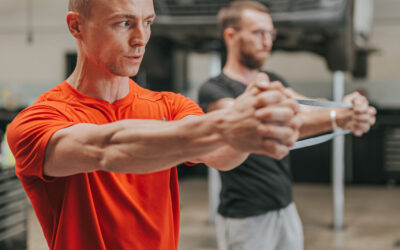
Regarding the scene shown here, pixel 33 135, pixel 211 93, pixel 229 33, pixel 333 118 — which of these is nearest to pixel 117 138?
pixel 33 135

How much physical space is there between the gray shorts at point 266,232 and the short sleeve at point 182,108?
0.99m

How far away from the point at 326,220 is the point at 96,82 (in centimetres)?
415

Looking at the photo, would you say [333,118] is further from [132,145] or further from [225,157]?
[132,145]

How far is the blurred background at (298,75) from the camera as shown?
3.11m

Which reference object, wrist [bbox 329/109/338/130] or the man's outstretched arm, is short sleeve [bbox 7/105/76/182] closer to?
the man's outstretched arm

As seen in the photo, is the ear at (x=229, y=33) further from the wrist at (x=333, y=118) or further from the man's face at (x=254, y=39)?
the wrist at (x=333, y=118)

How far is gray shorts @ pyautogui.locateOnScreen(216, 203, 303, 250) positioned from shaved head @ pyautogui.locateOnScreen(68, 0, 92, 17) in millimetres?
1284

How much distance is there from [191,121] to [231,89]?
1229 millimetres

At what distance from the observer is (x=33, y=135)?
0.88 meters

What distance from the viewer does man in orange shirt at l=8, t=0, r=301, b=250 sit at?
0.72 metres

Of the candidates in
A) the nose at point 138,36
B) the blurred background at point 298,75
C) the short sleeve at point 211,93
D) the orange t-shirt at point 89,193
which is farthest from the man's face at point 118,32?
the blurred background at point 298,75

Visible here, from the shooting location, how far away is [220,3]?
3.09m

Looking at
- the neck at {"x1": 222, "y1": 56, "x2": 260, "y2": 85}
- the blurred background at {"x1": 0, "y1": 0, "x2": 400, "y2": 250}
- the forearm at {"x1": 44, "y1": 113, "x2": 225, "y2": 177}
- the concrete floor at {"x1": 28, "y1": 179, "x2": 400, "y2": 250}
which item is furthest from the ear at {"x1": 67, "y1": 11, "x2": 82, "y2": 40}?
the concrete floor at {"x1": 28, "y1": 179, "x2": 400, "y2": 250}

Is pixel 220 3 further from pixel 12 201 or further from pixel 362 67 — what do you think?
pixel 362 67
